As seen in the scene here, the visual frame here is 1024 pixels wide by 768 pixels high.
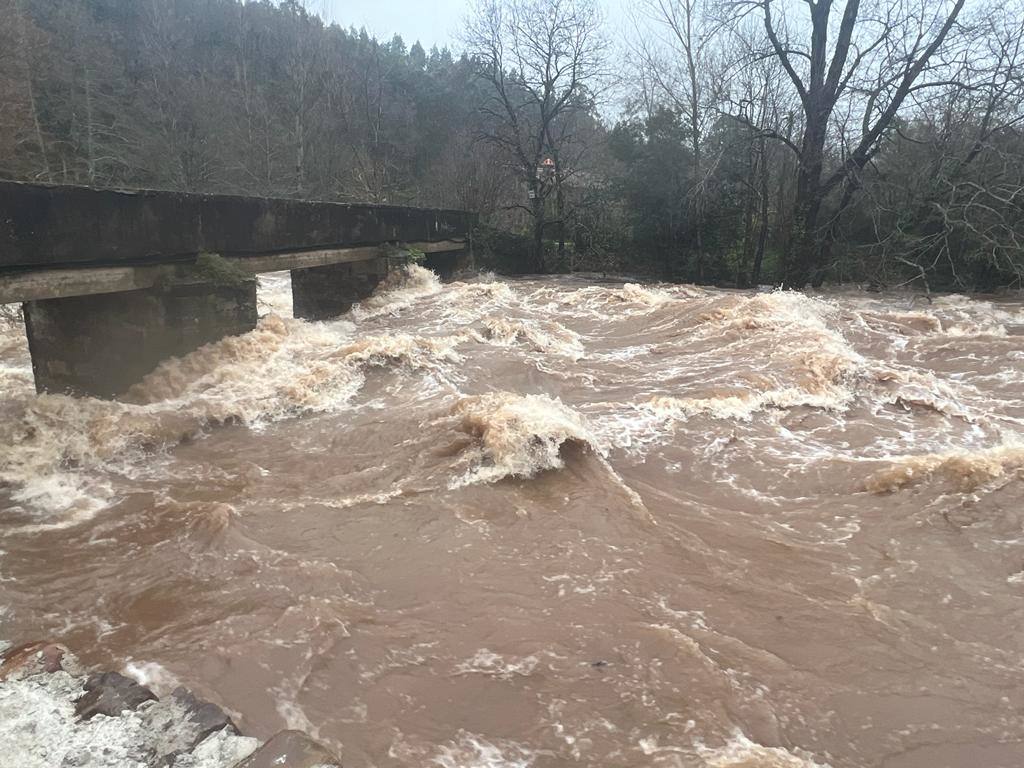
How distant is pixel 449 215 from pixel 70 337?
12478mm

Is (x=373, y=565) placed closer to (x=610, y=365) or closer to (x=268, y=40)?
(x=610, y=365)

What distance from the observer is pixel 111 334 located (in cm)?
823

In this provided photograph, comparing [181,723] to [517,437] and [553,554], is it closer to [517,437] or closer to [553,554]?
[553,554]

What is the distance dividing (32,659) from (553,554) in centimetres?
297

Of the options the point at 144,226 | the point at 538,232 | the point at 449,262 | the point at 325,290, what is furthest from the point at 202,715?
the point at 538,232

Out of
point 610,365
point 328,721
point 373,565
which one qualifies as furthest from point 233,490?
point 610,365

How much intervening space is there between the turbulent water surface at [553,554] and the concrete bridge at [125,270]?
1.71 ft

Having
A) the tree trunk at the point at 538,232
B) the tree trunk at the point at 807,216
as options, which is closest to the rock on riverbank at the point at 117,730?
the tree trunk at the point at 807,216

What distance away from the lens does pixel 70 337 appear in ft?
26.1

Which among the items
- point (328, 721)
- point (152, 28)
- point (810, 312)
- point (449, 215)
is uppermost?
point (152, 28)

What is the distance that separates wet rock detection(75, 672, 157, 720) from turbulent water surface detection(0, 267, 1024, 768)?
25 centimetres

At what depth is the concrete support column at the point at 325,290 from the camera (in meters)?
15.1

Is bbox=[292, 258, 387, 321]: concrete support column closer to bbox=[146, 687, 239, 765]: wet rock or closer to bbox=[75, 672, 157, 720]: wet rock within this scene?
bbox=[75, 672, 157, 720]: wet rock

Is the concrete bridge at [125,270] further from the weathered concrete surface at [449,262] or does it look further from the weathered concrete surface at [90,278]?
the weathered concrete surface at [449,262]
